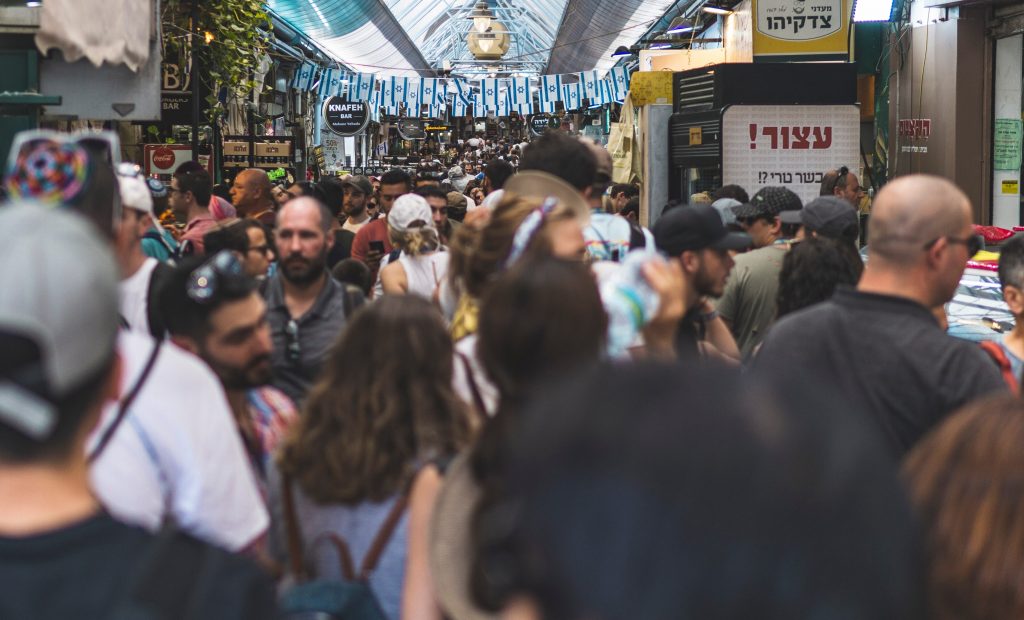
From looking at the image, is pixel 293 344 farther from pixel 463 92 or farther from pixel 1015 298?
pixel 463 92

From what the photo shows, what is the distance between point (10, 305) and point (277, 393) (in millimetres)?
2096

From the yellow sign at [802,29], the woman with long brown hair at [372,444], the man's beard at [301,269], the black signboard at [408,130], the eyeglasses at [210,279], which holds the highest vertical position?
the black signboard at [408,130]

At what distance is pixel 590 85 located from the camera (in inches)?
1008

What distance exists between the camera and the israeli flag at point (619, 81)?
78.6 ft

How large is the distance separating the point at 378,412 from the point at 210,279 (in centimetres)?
71

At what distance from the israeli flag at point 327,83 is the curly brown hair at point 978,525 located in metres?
22.9

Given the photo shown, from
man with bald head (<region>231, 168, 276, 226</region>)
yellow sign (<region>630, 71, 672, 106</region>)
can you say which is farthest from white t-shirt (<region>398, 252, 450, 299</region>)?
yellow sign (<region>630, 71, 672, 106</region>)

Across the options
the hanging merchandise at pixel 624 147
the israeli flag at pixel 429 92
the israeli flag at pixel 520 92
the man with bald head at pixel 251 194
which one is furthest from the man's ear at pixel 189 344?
the israeli flag at pixel 520 92

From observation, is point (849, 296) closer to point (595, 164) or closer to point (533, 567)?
point (595, 164)

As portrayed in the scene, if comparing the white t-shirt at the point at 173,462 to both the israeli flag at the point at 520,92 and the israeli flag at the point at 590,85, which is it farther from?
the israeli flag at the point at 520,92

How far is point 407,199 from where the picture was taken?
21.6 ft

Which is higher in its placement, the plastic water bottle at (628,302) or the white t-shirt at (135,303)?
the plastic water bottle at (628,302)

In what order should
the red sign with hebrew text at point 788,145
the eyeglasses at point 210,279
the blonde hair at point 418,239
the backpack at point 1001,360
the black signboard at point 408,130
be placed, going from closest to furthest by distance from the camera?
the eyeglasses at point 210,279 → the backpack at point 1001,360 → the blonde hair at point 418,239 → the red sign with hebrew text at point 788,145 → the black signboard at point 408,130

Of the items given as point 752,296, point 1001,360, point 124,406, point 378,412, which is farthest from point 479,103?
point 124,406
